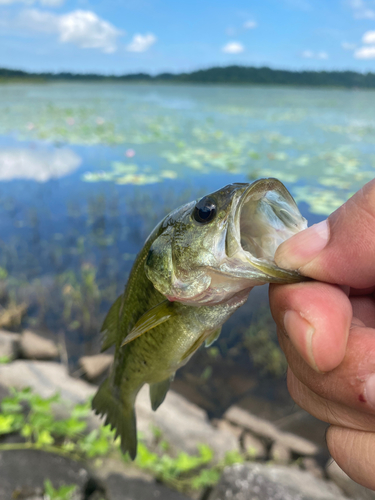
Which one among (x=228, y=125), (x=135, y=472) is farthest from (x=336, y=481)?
(x=228, y=125)

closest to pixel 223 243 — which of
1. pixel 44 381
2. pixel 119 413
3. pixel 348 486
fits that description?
pixel 119 413

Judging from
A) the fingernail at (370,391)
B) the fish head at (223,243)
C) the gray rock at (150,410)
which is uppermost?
the fish head at (223,243)

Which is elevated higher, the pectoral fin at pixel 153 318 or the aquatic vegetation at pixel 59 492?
the pectoral fin at pixel 153 318

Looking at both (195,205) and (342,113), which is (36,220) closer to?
(195,205)

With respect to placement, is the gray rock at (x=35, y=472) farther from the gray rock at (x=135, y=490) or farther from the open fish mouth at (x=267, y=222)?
the open fish mouth at (x=267, y=222)

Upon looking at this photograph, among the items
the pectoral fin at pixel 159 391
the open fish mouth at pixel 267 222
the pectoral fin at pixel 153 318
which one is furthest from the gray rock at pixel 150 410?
the open fish mouth at pixel 267 222

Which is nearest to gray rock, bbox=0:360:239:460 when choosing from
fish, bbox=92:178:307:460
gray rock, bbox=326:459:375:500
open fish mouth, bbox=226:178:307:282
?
gray rock, bbox=326:459:375:500
